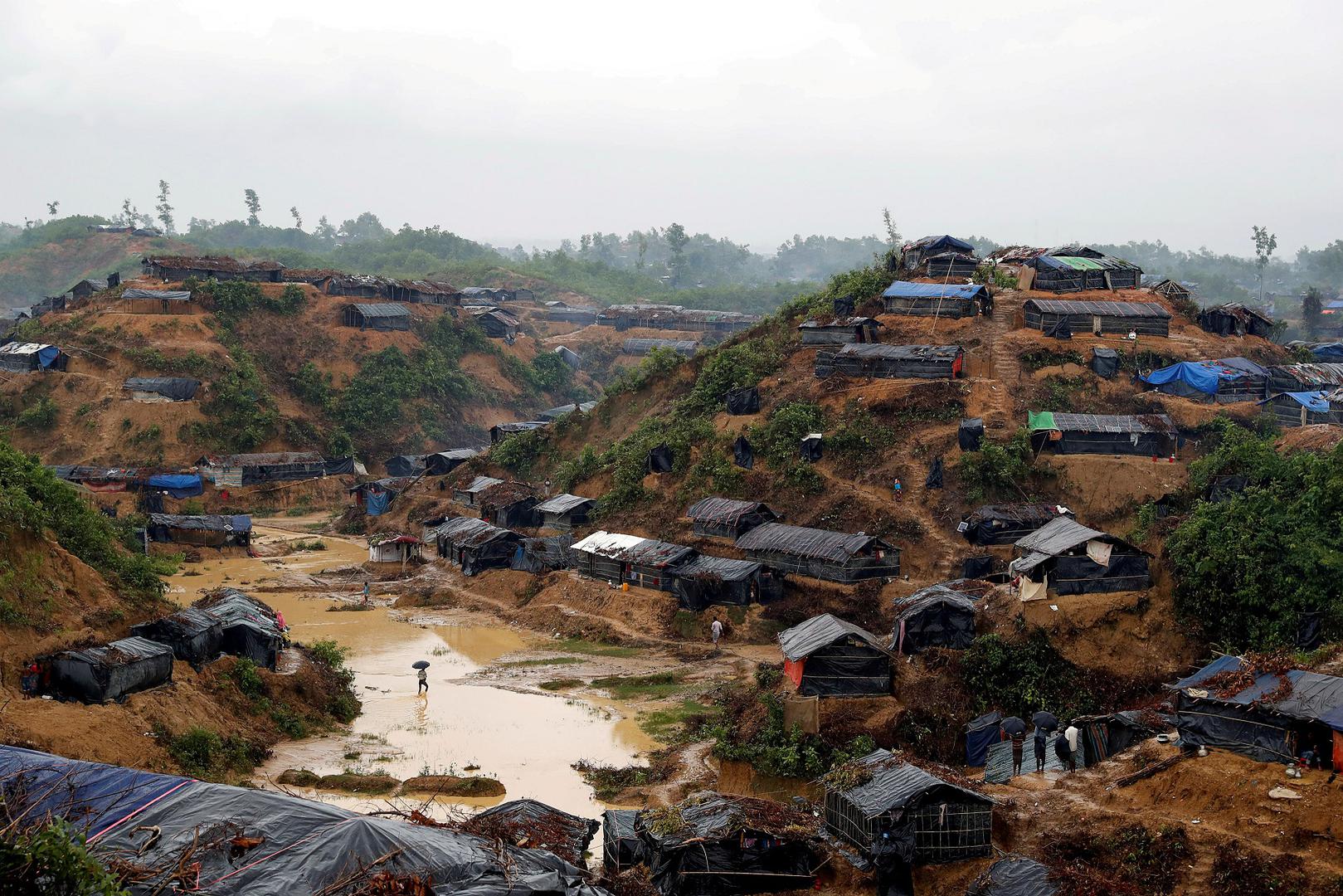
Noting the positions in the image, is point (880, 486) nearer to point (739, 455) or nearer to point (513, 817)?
point (739, 455)

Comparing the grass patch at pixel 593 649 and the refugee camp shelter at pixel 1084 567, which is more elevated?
the refugee camp shelter at pixel 1084 567

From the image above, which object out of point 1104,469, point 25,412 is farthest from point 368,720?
point 25,412

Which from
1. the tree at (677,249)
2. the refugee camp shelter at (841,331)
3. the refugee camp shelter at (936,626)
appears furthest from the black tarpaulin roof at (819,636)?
the tree at (677,249)

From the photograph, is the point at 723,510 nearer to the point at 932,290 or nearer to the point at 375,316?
the point at 932,290

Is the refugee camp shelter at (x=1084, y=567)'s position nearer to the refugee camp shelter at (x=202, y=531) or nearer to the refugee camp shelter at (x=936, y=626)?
the refugee camp shelter at (x=936, y=626)

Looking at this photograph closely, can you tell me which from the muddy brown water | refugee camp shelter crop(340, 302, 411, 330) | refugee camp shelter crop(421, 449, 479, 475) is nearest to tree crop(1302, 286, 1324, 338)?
refugee camp shelter crop(421, 449, 479, 475)

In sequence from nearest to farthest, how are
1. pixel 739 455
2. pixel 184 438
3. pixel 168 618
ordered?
pixel 168 618 < pixel 739 455 < pixel 184 438

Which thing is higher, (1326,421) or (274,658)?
(1326,421)

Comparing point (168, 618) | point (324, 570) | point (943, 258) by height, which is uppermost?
point (943, 258)
